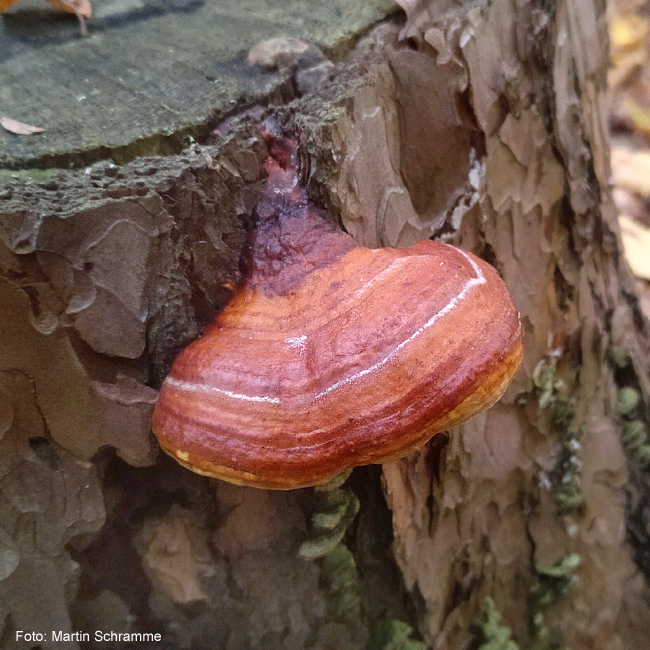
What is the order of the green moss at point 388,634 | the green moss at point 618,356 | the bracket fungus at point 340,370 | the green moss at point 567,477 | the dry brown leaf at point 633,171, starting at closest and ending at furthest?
the bracket fungus at point 340,370, the green moss at point 388,634, the green moss at point 567,477, the green moss at point 618,356, the dry brown leaf at point 633,171

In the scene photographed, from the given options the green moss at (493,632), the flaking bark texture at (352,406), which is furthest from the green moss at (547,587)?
the green moss at (493,632)

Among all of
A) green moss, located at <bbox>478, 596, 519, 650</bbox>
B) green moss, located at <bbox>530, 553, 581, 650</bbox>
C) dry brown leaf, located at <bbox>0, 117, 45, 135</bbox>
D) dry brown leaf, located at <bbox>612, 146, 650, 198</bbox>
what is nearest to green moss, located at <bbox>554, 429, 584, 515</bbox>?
green moss, located at <bbox>530, 553, 581, 650</bbox>

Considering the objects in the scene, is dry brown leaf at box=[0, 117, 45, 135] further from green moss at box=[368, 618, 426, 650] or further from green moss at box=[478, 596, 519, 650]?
green moss at box=[478, 596, 519, 650]

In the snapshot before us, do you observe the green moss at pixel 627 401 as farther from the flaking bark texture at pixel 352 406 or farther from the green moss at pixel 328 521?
the green moss at pixel 328 521

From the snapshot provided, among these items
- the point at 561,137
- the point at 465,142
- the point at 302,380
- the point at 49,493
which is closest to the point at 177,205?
the point at 302,380

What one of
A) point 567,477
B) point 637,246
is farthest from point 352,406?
point 637,246

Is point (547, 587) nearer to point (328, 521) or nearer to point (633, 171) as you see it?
point (328, 521)
